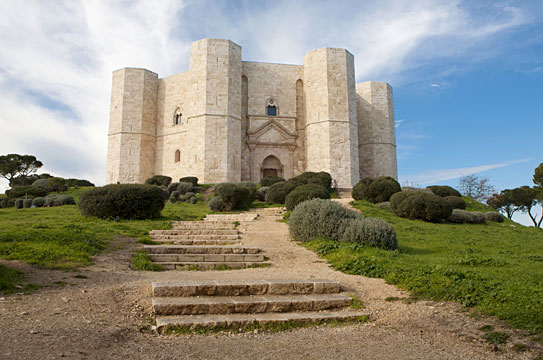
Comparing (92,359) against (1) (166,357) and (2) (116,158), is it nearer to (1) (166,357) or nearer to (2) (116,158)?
(1) (166,357)

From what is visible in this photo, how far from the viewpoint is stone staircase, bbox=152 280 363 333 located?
14.1 ft

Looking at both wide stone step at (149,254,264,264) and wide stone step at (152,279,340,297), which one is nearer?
wide stone step at (152,279,340,297)

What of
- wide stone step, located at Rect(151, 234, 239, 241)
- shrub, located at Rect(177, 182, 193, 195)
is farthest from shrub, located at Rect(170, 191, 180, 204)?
wide stone step, located at Rect(151, 234, 239, 241)

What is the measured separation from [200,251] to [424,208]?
32.2ft

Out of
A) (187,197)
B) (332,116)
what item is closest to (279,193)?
(187,197)

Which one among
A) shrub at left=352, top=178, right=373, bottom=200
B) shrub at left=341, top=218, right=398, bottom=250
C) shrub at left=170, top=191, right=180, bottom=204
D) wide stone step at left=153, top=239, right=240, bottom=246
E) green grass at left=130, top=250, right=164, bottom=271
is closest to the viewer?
green grass at left=130, top=250, right=164, bottom=271

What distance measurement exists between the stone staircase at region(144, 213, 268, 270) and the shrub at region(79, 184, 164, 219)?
1.92 meters

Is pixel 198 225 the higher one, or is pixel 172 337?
pixel 198 225

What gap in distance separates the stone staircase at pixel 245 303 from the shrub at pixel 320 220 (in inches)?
158

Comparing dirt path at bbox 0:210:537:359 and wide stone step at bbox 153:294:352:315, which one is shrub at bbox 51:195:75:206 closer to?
dirt path at bbox 0:210:537:359

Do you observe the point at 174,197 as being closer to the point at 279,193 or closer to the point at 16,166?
the point at 279,193

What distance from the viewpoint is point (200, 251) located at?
8172 millimetres

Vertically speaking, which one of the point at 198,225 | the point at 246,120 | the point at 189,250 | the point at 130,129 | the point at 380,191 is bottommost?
the point at 189,250

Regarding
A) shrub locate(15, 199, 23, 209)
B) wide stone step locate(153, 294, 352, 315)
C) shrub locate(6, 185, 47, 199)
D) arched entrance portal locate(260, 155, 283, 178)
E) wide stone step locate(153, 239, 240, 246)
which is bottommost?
wide stone step locate(153, 294, 352, 315)
